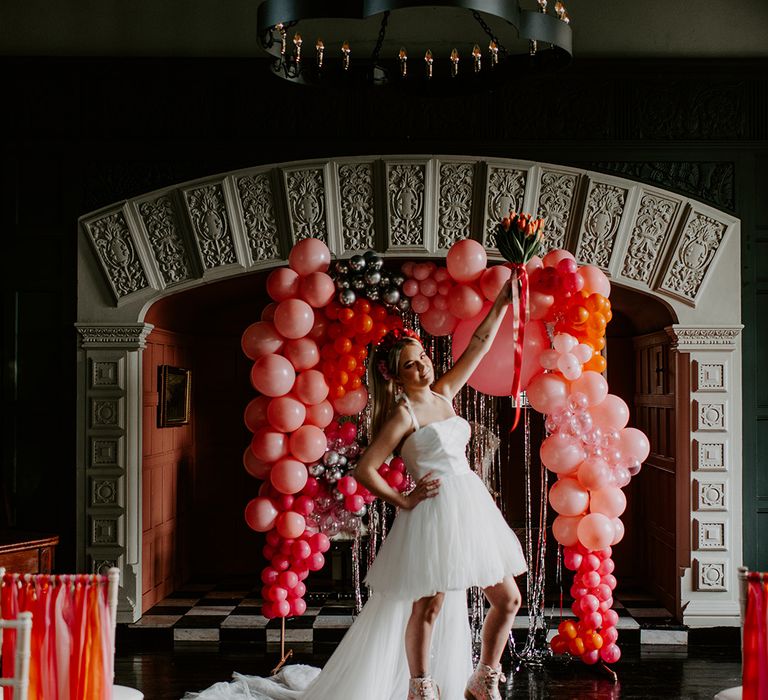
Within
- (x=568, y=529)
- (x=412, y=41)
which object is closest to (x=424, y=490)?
(x=568, y=529)

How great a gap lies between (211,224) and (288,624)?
2.73 metres

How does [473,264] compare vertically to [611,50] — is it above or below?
below

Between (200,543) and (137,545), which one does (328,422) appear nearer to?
(137,545)

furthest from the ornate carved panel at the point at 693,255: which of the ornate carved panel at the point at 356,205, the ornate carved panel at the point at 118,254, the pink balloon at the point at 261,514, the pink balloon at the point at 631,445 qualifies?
the ornate carved panel at the point at 118,254

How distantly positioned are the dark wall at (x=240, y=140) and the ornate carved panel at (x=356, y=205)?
15 cm

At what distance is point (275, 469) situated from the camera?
5.00m

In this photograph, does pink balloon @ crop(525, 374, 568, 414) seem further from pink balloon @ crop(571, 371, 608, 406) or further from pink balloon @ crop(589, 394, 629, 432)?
pink balloon @ crop(589, 394, 629, 432)

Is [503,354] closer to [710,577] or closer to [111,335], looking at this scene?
[710,577]

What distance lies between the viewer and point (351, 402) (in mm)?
5113

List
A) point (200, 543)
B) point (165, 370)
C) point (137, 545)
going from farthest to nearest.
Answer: point (200, 543)
point (165, 370)
point (137, 545)

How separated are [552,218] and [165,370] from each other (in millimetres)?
3001

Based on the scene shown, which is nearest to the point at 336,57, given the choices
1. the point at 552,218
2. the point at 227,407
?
the point at 552,218

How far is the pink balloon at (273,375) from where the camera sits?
489cm

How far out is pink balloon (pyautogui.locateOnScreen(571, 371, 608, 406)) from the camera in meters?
4.89
